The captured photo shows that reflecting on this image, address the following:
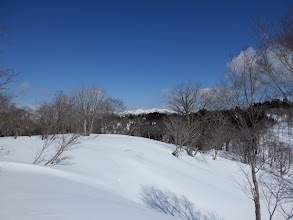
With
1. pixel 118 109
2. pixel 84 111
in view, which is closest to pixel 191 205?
pixel 84 111

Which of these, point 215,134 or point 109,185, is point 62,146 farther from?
point 215,134

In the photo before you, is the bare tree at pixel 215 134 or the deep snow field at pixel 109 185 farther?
the bare tree at pixel 215 134

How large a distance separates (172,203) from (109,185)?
3.12 metres

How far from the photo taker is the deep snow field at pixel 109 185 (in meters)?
3.43

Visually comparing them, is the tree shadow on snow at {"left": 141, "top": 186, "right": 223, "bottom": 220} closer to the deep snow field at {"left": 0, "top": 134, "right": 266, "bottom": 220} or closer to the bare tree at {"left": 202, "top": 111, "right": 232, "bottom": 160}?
the deep snow field at {"left": 0, "top": 134, "right": 266, "bottom": 220}

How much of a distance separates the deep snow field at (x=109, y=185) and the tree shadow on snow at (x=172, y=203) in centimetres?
8

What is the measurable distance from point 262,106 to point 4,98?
38.1 ft

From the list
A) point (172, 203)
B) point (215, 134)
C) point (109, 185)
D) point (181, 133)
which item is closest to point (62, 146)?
point (109, 185)

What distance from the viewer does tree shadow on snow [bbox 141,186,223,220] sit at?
655 centimetres

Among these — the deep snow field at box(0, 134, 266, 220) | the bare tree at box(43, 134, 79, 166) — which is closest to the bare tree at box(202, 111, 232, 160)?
the deep snow field at box(0, 134, 266, 220)

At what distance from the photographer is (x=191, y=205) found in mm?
7355

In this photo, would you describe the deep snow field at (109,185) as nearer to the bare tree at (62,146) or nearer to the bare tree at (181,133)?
the bare tree at (62,146)

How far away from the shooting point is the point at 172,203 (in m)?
7.15

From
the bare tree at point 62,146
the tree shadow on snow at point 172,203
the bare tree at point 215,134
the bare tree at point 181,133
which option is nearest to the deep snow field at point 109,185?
the tree shadow on snow at point 172,203
